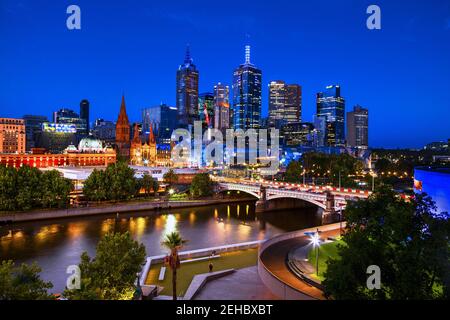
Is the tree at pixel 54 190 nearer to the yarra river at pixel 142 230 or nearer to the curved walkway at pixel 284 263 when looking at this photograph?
the yarra river at pixel 142 230

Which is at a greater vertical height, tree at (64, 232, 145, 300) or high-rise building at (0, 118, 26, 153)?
high-rise building at (0, 118, 26, 153)

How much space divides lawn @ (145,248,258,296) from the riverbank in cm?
3547

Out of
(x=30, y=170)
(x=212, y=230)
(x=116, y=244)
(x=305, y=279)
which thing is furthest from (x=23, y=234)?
(x=305, y=279)

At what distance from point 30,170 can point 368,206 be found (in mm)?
61215

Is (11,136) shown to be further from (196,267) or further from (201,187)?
(196,267)

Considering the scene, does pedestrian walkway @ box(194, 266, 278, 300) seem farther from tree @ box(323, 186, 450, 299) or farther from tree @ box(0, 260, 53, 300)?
tree @ box(0, 260, 53, 300)

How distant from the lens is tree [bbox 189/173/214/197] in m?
88.1

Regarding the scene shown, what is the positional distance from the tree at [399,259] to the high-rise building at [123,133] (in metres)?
159

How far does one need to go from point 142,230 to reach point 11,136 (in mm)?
128558

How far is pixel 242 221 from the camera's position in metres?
69.1

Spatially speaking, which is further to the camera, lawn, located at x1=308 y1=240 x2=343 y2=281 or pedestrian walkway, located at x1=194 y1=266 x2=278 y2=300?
lawn, located at x1=308 y1=240 x2=343 y2=281

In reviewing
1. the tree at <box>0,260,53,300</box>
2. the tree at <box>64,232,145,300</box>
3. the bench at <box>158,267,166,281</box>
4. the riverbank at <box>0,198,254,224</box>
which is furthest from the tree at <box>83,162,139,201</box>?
the tree at <box>0,260,53,300</box>

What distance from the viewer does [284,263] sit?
31609 mm
